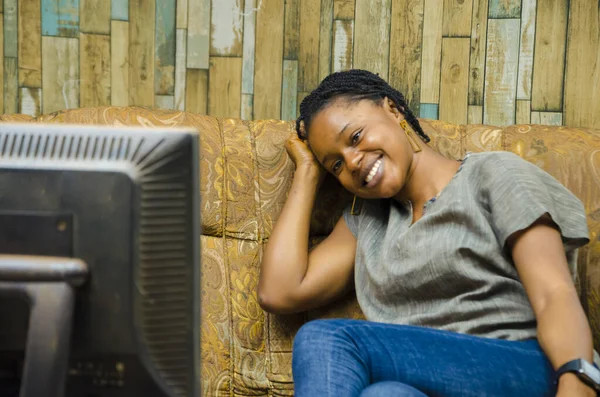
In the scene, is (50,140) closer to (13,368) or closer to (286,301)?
(13,368)

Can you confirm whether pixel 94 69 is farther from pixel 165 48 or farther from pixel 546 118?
pixel 546 118

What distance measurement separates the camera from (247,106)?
2.08m

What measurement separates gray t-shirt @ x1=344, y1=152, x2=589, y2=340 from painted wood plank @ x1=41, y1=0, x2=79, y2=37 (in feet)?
4.12

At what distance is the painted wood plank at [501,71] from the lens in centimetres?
203

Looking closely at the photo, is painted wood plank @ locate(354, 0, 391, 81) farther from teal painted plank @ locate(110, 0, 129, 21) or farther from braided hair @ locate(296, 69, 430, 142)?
teal painted plank @ locate(110, 0, 129, 21)

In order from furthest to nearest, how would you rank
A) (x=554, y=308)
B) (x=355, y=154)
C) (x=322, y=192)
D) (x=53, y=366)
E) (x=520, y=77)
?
1. (x=520, y=77)
2. (x=322, y=192)
3. (x=355, y=154)
4. (x=554, y=308)
5. (x=53, y=366)

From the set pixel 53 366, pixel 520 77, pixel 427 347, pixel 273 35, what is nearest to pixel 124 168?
pixel 53 366

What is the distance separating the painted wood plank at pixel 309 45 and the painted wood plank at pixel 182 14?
0.36m

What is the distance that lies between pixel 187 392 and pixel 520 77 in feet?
5.67

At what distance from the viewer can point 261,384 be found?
1.52 metres

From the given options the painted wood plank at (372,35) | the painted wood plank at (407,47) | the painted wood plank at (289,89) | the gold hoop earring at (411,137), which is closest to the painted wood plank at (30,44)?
the painted wood plank at (289,89)

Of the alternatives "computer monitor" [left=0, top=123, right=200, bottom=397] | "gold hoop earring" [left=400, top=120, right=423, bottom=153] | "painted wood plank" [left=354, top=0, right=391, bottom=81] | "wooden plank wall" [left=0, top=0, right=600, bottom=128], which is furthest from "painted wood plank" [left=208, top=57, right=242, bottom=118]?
"computer monitor" [left=0, top=123, right=200, bottom=397]

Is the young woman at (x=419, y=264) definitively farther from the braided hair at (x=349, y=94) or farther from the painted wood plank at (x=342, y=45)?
the painted wood plank at (x=342, y=45)

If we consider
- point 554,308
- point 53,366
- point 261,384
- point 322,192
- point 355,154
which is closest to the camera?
point 53,366
